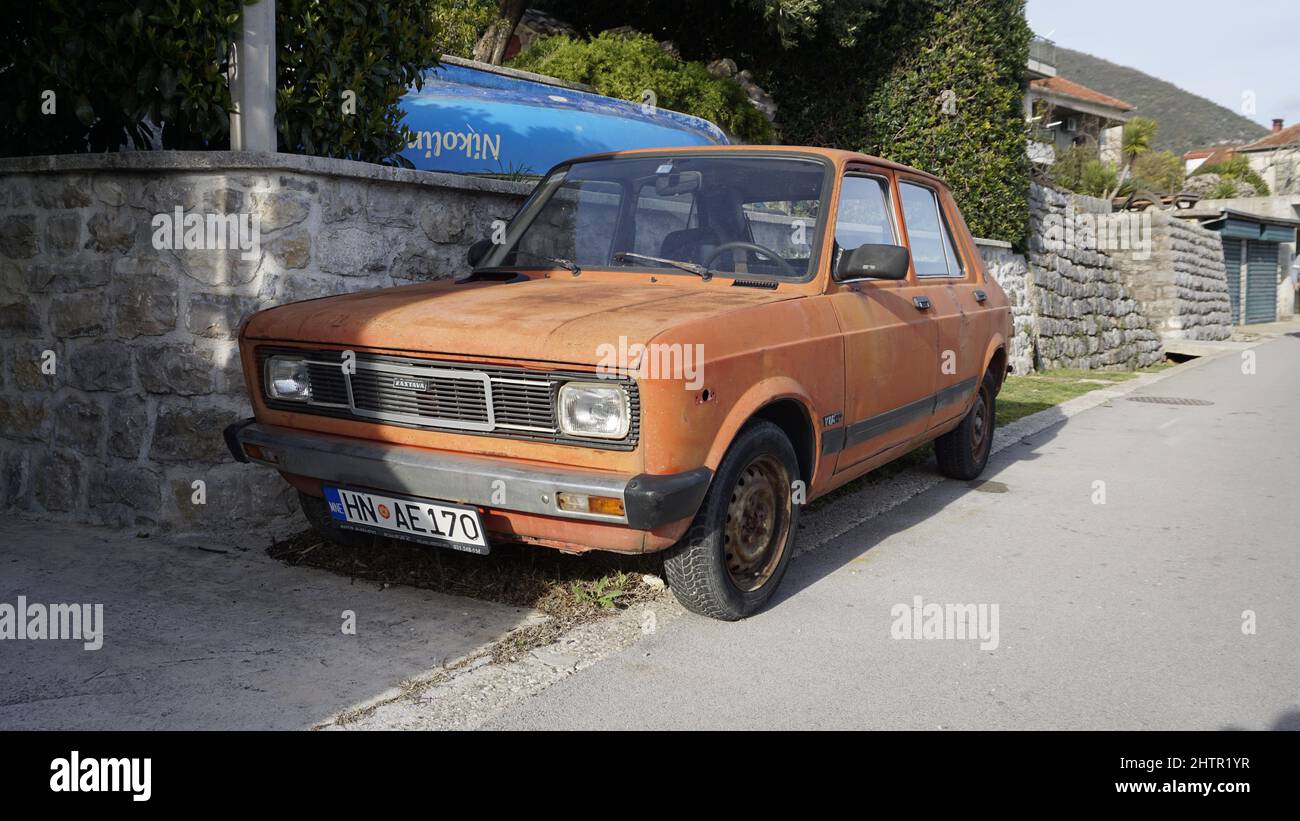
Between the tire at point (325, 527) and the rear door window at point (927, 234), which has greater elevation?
the rear door window at point (927, 234)

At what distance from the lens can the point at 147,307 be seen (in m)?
5.11

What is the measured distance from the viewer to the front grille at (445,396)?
3598 millimetres

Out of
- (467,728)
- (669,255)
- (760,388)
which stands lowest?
(467,728)

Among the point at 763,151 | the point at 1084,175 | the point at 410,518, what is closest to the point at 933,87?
the point at 763,151

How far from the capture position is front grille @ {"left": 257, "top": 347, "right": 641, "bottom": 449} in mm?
3598

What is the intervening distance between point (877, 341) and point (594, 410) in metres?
1.82

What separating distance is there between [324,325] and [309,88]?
6.79ft

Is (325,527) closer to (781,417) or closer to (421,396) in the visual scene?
(421,396)

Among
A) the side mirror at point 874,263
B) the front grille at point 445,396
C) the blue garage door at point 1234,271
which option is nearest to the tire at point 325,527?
the front grille at point 445,396

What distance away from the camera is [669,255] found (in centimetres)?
468

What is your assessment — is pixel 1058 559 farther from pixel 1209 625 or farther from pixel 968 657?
pixel 968 657

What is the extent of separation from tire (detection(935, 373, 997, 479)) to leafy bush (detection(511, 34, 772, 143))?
21.8 ft

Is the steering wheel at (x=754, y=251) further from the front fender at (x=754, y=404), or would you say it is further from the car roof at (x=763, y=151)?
Answer: the front fender at (x=754, y=404)

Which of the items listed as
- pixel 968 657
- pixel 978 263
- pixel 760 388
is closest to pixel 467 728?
pixel 760 388
